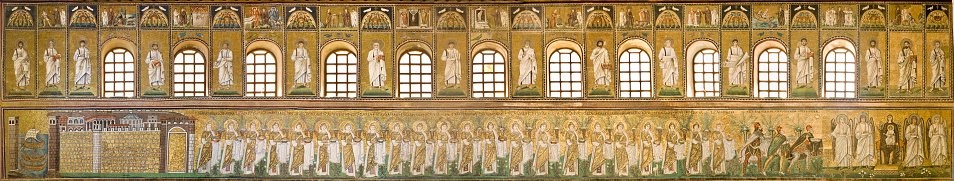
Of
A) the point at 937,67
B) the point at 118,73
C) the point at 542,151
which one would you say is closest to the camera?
the point at 937,67

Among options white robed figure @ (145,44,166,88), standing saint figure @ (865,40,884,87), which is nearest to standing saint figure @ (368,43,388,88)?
white robed figure @ (145,44,166,88)

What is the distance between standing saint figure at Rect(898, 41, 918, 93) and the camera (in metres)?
17.7

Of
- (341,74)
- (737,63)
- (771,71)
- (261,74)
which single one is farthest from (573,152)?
(261,74)

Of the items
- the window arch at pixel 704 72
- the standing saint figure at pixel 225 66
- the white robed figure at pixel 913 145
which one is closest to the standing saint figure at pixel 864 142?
the white robed figure at pixel 913 145

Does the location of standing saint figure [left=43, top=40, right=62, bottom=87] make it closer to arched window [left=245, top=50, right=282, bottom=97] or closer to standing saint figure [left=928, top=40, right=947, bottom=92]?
arched window [left=245, top=50, right=282, bottom=97]

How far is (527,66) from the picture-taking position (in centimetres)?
A: 1781

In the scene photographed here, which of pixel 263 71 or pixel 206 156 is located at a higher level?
pixel 263 71

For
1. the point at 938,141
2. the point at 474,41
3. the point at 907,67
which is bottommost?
the point at 938,141

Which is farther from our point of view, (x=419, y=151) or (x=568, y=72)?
(x=568, y=72)

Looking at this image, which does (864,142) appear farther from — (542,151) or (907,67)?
(542,151)

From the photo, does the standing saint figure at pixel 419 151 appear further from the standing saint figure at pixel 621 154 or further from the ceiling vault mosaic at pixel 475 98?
the standing saint figure at pixel 621 154

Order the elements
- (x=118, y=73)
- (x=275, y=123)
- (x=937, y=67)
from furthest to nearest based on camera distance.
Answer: (x=118, y=73) < (x=275, y=123) < (x=937, y=67)

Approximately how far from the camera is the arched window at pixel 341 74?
1808 centimetres

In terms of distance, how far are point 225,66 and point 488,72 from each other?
17.9 ft
